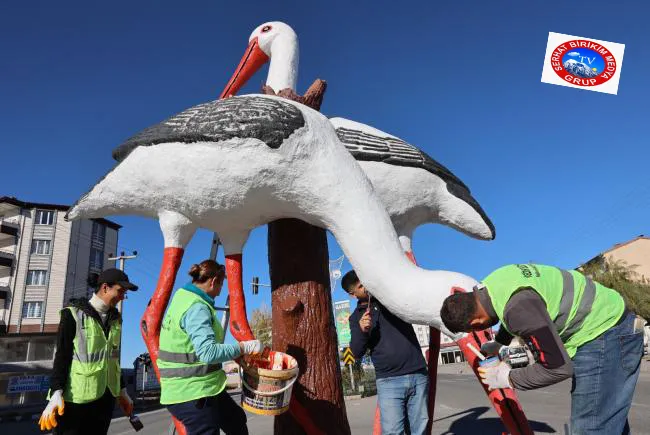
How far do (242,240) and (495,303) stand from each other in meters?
2.05

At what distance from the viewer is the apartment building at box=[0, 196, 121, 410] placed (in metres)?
26.6

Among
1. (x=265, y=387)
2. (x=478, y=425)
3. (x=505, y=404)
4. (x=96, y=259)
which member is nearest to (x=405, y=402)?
(x=505, y=404)

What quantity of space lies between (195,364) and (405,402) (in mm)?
1593

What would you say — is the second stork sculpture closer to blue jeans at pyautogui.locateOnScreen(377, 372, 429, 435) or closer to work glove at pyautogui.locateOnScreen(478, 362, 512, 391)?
blue jeans at pyautogui.locateOnScreen(377, 372, 429, 435)

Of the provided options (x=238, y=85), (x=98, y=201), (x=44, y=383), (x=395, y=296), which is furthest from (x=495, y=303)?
(x=44, y=383)

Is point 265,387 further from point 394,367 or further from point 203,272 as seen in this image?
point 394,367

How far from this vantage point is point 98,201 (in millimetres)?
3213

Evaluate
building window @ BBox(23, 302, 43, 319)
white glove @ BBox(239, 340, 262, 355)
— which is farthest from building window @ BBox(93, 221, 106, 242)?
white glove @ BBox(239, 340, 262, 355)

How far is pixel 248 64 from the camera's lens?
201 inches

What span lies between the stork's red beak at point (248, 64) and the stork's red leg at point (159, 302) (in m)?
2.52

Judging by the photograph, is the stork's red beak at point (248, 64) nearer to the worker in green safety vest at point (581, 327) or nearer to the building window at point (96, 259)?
the worker in green safety vest at point (581, 327)

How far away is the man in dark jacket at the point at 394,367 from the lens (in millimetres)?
3217

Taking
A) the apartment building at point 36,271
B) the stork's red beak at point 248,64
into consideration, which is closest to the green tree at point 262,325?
the apartment building at point 36,271

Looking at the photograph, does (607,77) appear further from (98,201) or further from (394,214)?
(98,201)
